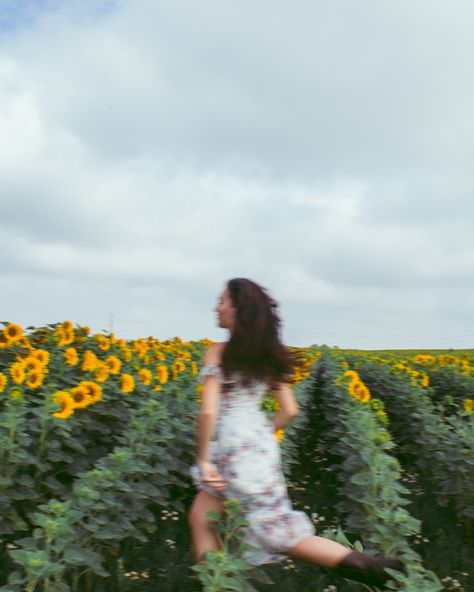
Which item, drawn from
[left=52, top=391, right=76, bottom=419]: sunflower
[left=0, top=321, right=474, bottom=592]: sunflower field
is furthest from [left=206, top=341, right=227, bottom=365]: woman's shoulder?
[left=52, top=391, right=76, bottom=419]: sunflower

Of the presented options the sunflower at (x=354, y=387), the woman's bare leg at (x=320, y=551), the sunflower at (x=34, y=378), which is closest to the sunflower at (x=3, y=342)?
the sunflower at (x=34, y=378)

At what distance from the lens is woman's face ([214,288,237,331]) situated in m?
3.48

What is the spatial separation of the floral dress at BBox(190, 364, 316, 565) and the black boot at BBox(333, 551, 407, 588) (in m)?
0.22

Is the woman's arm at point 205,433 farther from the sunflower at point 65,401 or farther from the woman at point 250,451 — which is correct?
the sunflower at point 65,401

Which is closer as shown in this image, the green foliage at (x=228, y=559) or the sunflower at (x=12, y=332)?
the green foliage at (x=228, y=559)

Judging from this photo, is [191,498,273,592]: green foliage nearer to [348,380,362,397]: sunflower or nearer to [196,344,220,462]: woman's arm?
[196,344,220,462]: woman's arm

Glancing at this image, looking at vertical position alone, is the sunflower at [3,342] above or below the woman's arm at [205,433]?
above

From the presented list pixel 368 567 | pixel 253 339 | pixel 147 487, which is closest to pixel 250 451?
pixel 253 339

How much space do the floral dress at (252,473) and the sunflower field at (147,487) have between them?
0.23m

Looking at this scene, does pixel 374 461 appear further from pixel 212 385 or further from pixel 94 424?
pixel 94 424

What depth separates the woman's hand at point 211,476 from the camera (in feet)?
10.6

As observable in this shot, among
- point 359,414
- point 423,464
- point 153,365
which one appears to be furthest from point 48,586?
point 153,365

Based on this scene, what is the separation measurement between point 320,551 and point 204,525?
55 centimetres

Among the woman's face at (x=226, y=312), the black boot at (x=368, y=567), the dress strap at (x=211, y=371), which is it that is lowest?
the black boot at (x=368, y=567)
